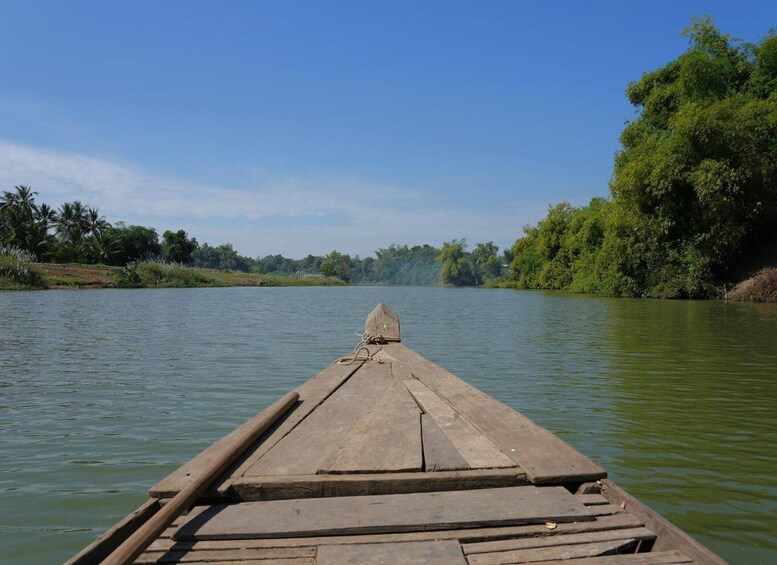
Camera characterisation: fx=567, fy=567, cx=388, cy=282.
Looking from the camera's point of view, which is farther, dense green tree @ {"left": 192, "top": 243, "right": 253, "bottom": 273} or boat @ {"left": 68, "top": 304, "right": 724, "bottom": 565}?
dense green tree @ {"left": 192, "top": 243, "right": 253, "bottom": 273}

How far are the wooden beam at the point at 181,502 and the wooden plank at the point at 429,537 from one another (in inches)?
3.3

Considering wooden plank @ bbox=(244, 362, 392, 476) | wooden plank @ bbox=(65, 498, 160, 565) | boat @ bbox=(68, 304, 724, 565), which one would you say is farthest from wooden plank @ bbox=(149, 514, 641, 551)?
wooden plank @ bbox=(244, 362, 392, 476)

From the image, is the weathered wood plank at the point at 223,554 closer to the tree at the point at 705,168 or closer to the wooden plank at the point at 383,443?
A: the wooden plank at the point at 383,443

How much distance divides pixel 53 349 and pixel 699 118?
26725mm

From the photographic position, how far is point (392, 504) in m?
2.37

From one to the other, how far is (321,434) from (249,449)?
45 cm

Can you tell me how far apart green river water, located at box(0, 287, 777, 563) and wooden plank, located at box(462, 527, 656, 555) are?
1158 mm

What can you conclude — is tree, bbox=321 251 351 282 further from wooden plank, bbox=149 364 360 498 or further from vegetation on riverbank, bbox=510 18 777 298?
wooden plank, bbox=149 364 360 498

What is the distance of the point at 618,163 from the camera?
32.8m

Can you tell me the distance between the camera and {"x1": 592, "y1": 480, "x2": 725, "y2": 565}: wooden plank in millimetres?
1854

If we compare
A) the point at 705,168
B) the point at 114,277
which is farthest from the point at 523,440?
the point at 114,277

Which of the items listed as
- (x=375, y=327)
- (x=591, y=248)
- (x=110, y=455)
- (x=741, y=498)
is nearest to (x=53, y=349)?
(x=375, y=327)

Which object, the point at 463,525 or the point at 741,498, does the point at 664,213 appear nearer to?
the point at 741,498

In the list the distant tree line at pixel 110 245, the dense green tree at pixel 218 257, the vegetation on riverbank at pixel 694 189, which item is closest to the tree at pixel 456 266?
the distant tree line at pixel 110 245
